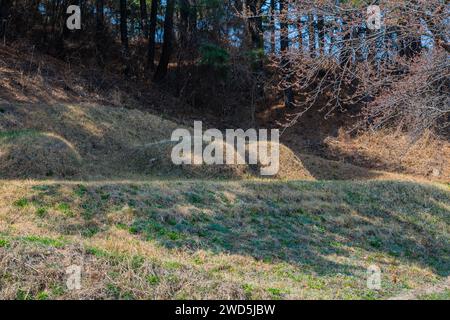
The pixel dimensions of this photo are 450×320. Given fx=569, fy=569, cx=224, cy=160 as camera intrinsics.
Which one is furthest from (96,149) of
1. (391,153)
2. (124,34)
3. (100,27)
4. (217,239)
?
(100,27)

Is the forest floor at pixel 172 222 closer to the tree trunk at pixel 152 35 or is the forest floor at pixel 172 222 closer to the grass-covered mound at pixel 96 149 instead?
the grass-covered mound at pixel 96 149

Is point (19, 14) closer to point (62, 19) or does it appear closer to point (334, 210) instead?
point (62, 19)

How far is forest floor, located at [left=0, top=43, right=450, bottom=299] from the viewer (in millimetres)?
5906

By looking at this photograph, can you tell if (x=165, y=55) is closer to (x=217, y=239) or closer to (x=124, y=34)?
(x=124, y=34)

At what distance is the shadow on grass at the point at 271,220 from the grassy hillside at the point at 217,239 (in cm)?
3

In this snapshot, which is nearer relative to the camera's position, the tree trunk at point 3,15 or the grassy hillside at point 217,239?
the grassy hillside at point 217,239

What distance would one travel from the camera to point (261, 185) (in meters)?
11.6

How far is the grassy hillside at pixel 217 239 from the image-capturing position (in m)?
5.79

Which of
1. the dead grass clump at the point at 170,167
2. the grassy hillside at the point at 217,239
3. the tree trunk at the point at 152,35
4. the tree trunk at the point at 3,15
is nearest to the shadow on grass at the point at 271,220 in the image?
the grassy hillside at the point at 217,239

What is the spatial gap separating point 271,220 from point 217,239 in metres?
1.70

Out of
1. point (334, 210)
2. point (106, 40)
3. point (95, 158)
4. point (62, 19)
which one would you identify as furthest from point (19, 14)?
point (334, 210)

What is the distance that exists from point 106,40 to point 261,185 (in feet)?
47.7

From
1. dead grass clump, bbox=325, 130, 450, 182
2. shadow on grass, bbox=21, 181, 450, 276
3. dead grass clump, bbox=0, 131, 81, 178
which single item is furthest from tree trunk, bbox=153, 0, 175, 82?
shadow on grass, bbox=21, 181, 450, 276
